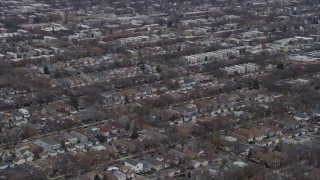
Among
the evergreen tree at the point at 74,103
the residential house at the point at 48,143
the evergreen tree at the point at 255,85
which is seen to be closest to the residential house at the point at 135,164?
the residential house at the point at 48,143

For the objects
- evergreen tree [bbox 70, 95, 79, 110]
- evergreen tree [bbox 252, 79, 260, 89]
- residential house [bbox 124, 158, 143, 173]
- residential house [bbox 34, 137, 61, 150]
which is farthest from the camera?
evergreen tree [bbox 252, 79, 260, 89]

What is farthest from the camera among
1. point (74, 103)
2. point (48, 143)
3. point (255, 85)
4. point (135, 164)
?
point (255, 85)

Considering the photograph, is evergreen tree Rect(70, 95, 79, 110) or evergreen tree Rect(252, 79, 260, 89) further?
evergreen tree Rect(252, 79, 260, 89)

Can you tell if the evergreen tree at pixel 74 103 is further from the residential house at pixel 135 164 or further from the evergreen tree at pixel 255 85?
the evergreen tree at pixel 255 85

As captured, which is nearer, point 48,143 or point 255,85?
point 48,143

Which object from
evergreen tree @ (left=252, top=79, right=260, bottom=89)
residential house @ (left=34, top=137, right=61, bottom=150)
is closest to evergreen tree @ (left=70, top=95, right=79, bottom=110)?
residential house @ (left=34, top=137, right=61, bottom=150)

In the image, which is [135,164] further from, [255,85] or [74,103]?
[255,85]

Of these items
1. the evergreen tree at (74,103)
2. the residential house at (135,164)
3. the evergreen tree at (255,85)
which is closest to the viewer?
the residential house at (135,164)

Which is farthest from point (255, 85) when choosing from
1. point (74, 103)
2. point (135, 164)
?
point (135, 164)

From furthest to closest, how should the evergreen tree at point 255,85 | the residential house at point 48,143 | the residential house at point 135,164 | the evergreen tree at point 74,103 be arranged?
1. the evergreen tree at point 255,85
2. the evergreen tree at point 74,103
3. the residential house at point 48,143
4. the residential house at point 135,164

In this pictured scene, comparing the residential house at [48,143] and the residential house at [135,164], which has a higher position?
the residential house at [135,164]

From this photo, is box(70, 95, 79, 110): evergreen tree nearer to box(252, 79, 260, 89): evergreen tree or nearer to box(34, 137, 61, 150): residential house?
box(34, 137, 61, 150): residential house

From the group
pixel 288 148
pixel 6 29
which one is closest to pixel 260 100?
pixel 288 148

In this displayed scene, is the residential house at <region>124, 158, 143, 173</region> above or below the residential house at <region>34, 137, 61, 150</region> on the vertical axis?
above
